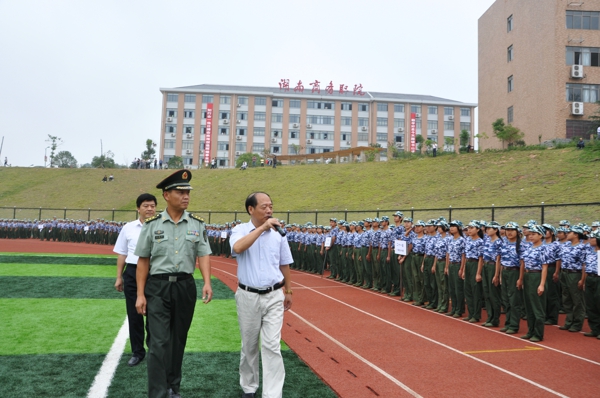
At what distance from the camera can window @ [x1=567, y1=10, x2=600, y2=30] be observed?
3813 cm

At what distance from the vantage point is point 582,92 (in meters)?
38.3

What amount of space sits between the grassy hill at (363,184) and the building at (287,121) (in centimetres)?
1968

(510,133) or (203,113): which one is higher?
(203,113)

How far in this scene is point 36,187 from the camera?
5525 cm

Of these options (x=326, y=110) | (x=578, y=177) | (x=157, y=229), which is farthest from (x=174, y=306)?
(x=326, y=110)

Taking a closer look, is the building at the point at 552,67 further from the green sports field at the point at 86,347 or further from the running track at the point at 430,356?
the green sports field at the point at 86,347

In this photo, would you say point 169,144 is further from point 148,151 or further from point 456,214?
point 456,214

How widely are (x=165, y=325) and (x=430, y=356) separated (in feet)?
13.6

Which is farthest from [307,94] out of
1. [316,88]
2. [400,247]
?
[400,247]

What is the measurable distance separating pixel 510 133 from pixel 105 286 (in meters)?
37.1

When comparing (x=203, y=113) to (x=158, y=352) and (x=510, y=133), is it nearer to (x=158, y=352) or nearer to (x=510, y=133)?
(x=510, y=133)

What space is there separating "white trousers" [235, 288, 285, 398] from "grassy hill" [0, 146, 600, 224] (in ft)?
64.9

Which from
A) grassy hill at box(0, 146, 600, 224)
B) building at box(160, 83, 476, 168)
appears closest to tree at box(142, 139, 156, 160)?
building at box(160, 83, 476, 168)

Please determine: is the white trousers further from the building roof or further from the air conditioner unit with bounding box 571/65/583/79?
the building roof
